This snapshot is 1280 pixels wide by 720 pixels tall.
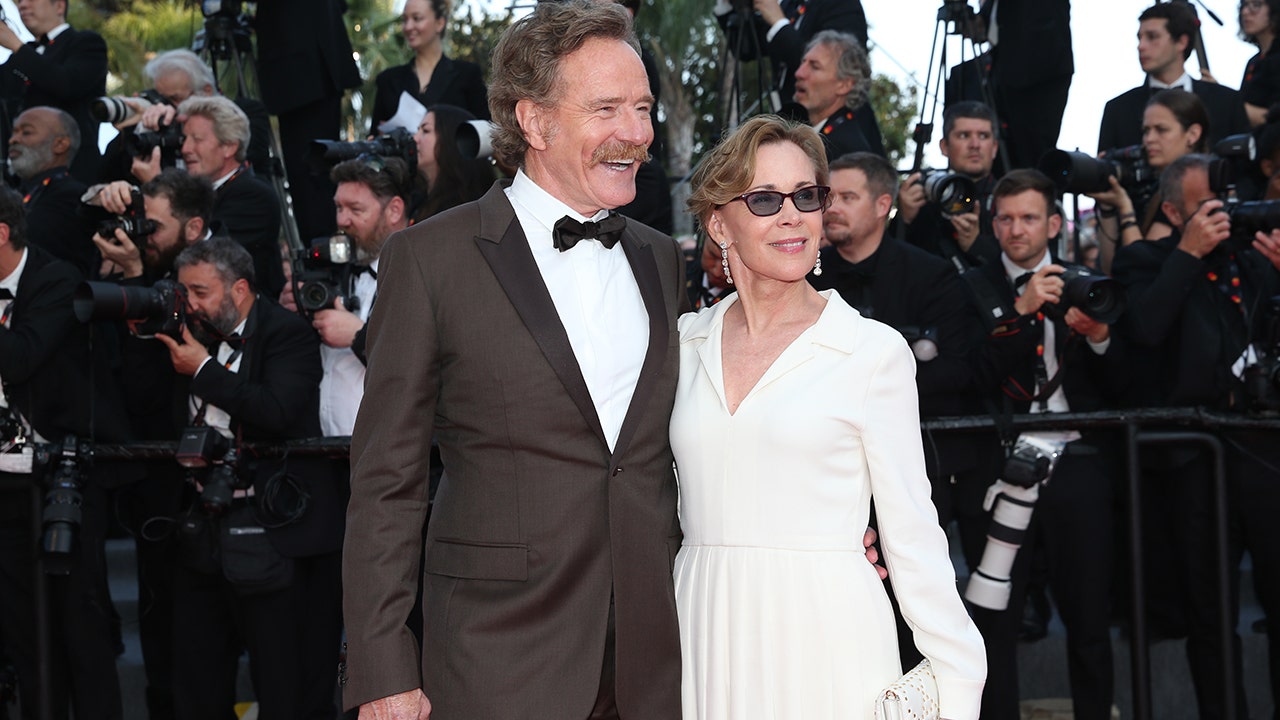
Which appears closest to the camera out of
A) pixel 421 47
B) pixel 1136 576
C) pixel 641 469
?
pixel 641 469

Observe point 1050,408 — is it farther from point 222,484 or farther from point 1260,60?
point 222,484

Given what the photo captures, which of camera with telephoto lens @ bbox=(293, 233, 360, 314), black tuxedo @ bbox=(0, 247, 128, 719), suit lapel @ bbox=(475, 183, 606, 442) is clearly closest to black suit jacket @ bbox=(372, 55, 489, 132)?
camera with telephoto lens @ bbox=(293, 233, 360, 314)

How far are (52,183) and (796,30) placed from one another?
3.26 metres

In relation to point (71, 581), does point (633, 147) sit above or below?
above

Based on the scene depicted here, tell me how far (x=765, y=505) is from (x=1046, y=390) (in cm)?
225

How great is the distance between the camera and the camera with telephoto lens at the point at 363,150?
5156 mm

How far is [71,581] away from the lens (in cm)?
453

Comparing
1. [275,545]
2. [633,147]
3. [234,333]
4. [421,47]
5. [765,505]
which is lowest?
[275,545]

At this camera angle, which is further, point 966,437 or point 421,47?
point 421,47

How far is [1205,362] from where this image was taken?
4.61 metres

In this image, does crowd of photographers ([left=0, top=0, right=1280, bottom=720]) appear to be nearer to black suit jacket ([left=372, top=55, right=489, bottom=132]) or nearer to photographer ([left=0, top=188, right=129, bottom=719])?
photographer ([left=0, top=188, right=129, bottom=719])

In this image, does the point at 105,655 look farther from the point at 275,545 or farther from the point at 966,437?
the point at 966,437

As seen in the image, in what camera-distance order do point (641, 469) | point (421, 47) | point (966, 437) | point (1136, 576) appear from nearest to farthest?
point (641, 469) < point (1136, 576) < point (966, 437) < point (421, 47)

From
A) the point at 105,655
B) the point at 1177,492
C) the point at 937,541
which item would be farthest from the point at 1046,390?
the point at 105,655
